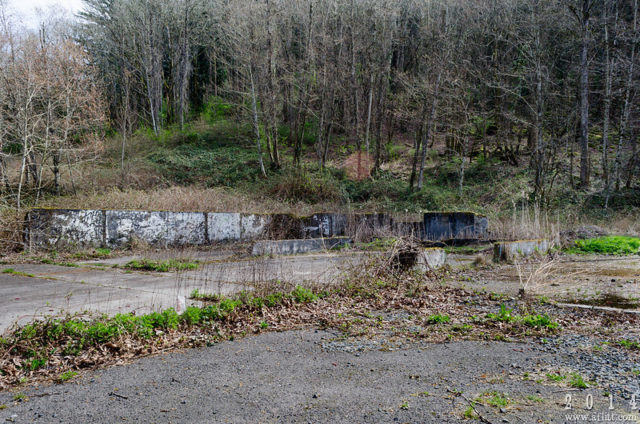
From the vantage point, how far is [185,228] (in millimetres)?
13758

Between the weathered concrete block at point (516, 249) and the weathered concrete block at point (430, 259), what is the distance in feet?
6.51

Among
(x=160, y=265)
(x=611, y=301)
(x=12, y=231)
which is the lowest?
(x=611, y=301)

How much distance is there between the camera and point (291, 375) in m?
4.03

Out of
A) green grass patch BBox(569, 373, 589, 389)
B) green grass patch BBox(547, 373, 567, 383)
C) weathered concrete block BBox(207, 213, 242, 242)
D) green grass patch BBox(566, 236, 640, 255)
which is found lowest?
green grass patch BBox(566, 236, 640, 255)

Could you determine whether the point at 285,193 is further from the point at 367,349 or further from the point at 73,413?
the point at 73,413

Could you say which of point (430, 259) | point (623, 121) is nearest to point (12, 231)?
point (430, 259)

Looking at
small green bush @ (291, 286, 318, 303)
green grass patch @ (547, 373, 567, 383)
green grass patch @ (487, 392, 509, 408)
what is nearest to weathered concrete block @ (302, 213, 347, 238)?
small green bush @ (291, 286, 318, 303)

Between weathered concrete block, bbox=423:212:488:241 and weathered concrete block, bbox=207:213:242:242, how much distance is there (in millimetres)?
6646

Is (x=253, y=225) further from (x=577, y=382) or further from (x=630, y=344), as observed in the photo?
(x=577, y=382)

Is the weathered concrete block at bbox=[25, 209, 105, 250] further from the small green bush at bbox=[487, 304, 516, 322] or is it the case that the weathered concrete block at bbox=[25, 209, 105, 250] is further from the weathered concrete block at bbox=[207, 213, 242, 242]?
the small green bush at bbox=[487, 304, 516, 322]

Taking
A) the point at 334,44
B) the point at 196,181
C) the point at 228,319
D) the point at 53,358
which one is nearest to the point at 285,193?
the point at 196,181

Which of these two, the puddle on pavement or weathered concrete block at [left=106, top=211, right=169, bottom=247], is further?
weathered concrete block at [left=106, top=211, right=169, bottom=247]

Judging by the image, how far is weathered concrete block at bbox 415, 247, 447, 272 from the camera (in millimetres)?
8715

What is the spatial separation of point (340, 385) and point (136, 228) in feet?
34.6
